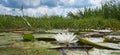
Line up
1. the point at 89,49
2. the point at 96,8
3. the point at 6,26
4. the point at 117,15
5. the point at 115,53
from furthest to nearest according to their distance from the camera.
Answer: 1. the point at 96,8
2. the point at 117,15
3. the point at 6,26
4. the point at 89,49
5. the point at 115,53

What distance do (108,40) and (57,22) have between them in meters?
4.13

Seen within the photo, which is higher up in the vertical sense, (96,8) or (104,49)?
(96,8)

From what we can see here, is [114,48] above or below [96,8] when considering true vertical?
below

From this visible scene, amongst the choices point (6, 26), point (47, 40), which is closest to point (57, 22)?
point (6, 26)

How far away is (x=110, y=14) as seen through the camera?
28.1 feet

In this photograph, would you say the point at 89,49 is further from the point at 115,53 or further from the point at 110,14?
the point at 110,14

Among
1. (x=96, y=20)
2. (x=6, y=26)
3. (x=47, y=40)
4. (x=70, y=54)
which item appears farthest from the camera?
(x=96, y=20)

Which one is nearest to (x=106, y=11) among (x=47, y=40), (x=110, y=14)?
(x=110, y=14)

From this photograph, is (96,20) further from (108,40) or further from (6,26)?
(108,40)

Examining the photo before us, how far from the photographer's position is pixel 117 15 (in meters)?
8.33

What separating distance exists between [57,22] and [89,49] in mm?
4598

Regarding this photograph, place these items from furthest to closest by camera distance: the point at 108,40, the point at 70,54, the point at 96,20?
the point at 96,20 → the point at 108,40 → the point at 70,54

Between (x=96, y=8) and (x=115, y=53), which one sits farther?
(x=96, y=8)

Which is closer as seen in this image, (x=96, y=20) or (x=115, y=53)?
(x=115, y=53)
